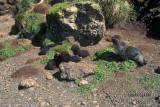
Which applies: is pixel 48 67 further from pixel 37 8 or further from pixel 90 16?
pixel 37 8

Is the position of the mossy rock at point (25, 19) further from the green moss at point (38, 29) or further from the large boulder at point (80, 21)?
the large boulder at point (80, 21)

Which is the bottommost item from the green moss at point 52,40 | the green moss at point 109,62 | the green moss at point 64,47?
the green moss at point 52,40

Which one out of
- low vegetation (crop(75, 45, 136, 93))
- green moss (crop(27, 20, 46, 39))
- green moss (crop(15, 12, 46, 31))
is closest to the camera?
low vegetation (crop(75, 45, 136, 93))

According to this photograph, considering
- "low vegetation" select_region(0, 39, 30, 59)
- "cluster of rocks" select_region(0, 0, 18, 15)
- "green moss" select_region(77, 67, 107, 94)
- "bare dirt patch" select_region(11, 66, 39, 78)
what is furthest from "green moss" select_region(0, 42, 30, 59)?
"cluster of rocks" select_region(0, 0, 18, 15)

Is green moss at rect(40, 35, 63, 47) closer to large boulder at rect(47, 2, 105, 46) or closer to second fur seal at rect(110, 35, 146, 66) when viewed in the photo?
large boulder at rect(47, 2, 105, 46)

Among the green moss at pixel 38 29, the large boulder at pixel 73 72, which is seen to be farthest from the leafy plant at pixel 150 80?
the green moss at pixel 38 29

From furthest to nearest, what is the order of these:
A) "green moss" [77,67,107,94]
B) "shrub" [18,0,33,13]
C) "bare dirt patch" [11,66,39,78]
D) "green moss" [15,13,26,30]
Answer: "shrub" [18,0,33,13], "green moss" [15,13,26,30], "bare dirt patch" [11,66,39,78], "green moss" [77,67,107,94]

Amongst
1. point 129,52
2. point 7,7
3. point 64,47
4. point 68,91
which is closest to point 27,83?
point 68,91

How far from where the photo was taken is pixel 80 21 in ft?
29.9

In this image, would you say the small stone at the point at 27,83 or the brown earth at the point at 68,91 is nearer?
the brown earth at the point at 68,91

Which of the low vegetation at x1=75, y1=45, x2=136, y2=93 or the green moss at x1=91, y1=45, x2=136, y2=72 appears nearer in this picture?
the low vegetation at x1=75, y1=45, x2=136, y2=93

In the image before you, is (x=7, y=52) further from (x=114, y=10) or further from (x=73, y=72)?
(x=114, y=10)

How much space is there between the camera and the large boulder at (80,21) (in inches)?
347

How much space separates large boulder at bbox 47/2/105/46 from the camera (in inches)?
347
